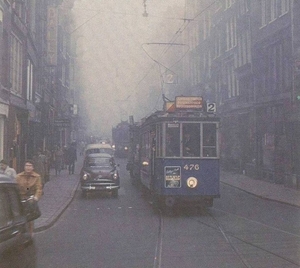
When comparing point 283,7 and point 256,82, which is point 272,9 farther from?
point 256,82

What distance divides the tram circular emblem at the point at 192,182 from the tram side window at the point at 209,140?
28.9 inches

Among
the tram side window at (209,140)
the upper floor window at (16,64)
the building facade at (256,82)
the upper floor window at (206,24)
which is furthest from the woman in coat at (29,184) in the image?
the upper floor window at (206,24)

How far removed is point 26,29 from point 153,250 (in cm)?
1679

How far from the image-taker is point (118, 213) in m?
13.8

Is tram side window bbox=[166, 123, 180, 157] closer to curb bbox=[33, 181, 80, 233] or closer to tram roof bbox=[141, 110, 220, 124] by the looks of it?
tram roof bbox=[141, 110, 220, 124]

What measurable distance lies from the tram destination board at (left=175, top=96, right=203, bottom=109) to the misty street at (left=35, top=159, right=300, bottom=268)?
3.06 m

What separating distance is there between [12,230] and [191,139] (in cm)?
750

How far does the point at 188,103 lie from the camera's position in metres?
14.1

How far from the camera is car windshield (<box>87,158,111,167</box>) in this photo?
763 inches

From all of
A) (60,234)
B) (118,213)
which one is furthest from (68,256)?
(118,213)

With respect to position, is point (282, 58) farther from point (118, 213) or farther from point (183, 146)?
point (118, 213)

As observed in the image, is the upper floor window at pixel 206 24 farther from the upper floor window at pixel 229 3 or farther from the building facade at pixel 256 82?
the upper floor window at pixel 229 3

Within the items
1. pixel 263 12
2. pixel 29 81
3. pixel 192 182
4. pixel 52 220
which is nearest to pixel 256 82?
pixel 263 12

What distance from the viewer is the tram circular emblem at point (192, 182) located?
13484 millimetres
